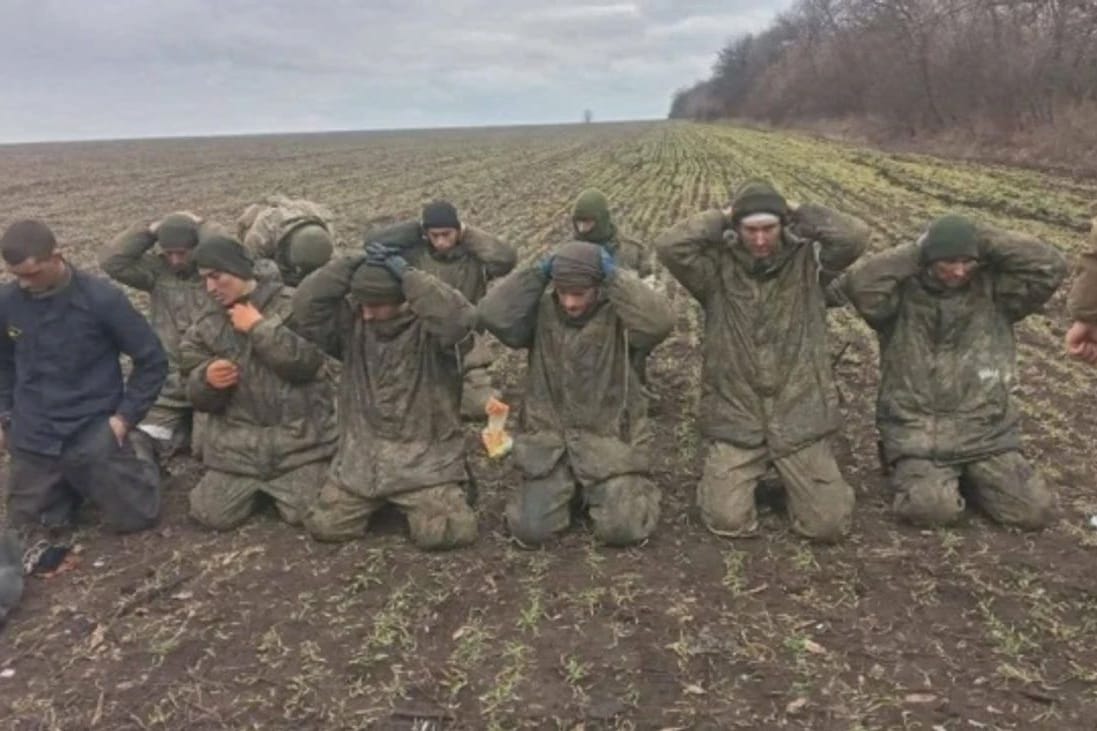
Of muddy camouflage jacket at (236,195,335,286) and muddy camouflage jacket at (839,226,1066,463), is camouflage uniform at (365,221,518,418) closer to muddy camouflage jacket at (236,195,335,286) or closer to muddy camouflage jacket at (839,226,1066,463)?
muddy camouflage jacket at (236,195,335,286)

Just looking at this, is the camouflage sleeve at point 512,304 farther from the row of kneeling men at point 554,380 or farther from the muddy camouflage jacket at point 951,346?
the muddy camouflage jacket at point 951,346

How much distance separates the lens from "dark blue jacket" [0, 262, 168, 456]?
5.13 meters

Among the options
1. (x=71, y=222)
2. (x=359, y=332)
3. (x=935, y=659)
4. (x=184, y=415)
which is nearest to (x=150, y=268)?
(x=184, y=415)

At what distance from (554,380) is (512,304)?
45 cm

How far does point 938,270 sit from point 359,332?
9.48ft

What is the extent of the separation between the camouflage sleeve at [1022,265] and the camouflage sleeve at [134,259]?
4.77m

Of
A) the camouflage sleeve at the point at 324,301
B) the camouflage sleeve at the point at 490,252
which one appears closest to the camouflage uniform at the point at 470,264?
the camouflage sleeve at the point at 490,252

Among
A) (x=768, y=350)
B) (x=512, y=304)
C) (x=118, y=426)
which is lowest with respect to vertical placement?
(x=118, y=426)

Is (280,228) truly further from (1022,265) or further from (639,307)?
(1022,265)

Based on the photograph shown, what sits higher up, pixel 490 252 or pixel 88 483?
pixel 490 252

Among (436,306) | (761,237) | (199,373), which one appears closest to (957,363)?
(761,237)

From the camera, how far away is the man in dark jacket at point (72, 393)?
202 inches

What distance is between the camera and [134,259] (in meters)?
6.60

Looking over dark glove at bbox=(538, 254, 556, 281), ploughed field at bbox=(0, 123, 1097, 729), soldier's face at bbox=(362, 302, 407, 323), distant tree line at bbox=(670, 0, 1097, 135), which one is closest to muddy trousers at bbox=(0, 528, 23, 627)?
ploughed field at bbox=(0, 123, 1097, 729)
